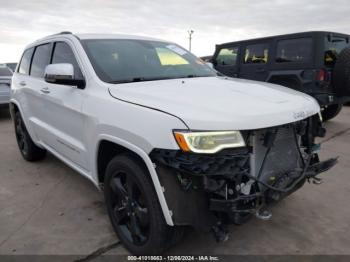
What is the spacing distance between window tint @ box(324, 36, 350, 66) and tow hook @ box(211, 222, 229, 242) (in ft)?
17.6

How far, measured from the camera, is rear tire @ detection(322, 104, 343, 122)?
7.74m

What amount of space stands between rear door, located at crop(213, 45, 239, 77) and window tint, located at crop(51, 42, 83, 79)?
17.7ft

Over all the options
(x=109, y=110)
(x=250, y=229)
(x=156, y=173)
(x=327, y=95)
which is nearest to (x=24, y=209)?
(x=109, y=110)

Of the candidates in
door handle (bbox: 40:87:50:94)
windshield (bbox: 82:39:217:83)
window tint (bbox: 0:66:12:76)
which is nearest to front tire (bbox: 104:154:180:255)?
windshield (bbox: 82:39:217:83)

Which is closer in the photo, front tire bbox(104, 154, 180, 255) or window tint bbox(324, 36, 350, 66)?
front tire bbox(104, 154, 180, 255)

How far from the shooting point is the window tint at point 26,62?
4738 millimetres

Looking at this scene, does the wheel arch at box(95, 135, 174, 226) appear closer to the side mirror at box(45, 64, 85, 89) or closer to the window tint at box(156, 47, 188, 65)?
the side mirror at box(45, 64, 85, 89)

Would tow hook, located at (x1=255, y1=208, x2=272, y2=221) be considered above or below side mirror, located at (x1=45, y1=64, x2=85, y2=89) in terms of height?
below

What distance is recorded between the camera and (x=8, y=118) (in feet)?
31.2

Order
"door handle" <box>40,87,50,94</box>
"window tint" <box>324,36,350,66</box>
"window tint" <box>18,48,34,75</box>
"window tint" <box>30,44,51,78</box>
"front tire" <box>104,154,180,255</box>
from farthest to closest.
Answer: "window tint" <box>324,36,350,66</box> < "window tint" <box>18,48,34,75</box> < "window tint" <box>30,44,51,78</box> < "door handle" <box>40,87,50,94</box> < "front tire" <box>104,154,180,255</box>

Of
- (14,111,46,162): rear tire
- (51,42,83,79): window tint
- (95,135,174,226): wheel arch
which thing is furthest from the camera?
(14,111,46,162): rear tire

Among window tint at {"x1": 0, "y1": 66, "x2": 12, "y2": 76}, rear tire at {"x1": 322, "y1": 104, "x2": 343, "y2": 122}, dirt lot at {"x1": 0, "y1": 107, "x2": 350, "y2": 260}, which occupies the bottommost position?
dirt lot at {"x1": 0, "y1": 107, "x2": 350, "y2": 260}

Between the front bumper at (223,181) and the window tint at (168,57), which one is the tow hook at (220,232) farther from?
the window tint at (168,57)

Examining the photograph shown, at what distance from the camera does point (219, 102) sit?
231cm
